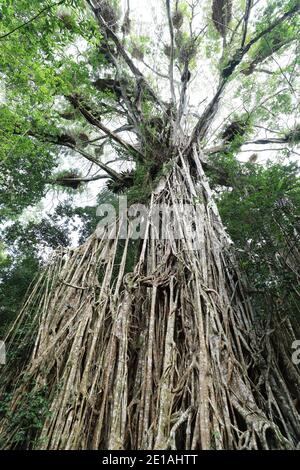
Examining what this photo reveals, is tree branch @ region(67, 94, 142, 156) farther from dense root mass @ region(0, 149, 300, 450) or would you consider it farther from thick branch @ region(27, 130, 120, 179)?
dense root mass @ region(0, 149, 300, 450)

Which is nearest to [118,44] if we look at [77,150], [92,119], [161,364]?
[92,119]

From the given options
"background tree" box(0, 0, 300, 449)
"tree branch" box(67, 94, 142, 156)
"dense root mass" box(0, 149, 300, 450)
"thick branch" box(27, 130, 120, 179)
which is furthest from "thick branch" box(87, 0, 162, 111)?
"dense root mass" box(0, 149, 300, 450)

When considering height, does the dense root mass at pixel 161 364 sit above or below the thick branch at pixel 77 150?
below

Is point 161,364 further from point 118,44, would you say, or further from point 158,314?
point 118,44

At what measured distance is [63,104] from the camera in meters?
5.61

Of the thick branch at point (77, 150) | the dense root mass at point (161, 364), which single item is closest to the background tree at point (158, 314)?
the dense root mass at point (161, 364)

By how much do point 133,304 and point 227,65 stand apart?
9.75 feet

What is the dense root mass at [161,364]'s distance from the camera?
1.59m

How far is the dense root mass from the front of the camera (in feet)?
5.22

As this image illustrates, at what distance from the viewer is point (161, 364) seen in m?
2.01

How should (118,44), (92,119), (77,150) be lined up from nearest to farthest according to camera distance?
1. (118,44)
2. (92,119)
3. (77,150)

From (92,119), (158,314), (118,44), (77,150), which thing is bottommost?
(158,314)

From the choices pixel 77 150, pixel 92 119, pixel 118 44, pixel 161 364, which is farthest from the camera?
pixel 77 150

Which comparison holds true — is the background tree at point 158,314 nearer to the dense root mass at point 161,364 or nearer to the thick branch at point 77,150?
the dense root mass at point 161,364
